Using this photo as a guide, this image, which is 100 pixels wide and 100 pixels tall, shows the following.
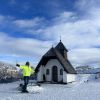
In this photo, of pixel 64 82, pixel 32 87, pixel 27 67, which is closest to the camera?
pixel 27 67

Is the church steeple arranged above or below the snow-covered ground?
above

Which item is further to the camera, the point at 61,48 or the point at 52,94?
the point at 61,48

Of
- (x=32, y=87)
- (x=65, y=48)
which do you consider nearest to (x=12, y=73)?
(x=65, y=48)

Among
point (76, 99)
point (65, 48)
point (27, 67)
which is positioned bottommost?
point (76, 99)

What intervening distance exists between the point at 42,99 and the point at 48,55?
21117 millimetres

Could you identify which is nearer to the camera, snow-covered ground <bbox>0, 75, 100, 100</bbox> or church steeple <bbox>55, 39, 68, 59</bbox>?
snow-covered ground <bbox>0, 75, 100, 100</bbox>

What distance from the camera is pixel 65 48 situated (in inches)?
1735

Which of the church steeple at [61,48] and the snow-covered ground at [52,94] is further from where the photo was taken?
the church steeple at [61,48]

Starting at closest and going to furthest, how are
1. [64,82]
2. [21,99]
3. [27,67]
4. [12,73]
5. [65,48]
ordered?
[21,99], [27,67], [64,82], [65,48], [12,73]

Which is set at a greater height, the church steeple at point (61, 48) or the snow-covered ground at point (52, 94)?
the church steeple at point (61, 48)

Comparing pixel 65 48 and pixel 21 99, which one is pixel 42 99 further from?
pixel 65 48

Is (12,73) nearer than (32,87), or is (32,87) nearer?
(32,87)

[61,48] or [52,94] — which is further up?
[61,48]

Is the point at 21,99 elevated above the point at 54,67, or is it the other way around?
the point at 54,67
